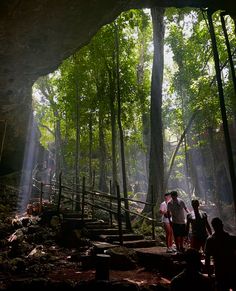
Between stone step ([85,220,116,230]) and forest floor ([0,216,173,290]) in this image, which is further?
stone step ([85,220,116,230])

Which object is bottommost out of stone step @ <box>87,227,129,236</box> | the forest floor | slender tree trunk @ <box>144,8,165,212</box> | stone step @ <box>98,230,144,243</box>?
the forest floor

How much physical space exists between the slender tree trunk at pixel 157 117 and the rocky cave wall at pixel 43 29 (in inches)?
233

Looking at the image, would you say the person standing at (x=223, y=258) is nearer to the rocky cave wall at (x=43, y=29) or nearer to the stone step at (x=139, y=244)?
the stone step at (x=139, y=244)

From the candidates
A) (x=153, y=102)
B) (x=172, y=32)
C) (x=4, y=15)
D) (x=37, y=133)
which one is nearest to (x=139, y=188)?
(x=37, y=133)

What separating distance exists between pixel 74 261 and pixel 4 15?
23.2ft

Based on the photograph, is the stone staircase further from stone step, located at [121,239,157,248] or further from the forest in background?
the forest in background

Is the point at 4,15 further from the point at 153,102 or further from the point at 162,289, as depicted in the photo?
the point at 153,102

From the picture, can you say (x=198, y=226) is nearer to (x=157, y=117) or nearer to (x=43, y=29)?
(x=43, y=29)

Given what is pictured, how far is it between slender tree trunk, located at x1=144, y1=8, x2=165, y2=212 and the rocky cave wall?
5911mm

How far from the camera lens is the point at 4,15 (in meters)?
7.61

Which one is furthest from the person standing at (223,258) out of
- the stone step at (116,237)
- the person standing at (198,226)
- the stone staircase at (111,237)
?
the stone step at (116,237)

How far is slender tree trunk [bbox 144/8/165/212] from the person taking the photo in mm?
13719

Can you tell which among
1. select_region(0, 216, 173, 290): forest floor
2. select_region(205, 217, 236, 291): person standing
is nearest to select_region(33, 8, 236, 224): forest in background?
select_region(0, 216, 173, 290): forest floor

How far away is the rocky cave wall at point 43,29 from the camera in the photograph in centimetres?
786
